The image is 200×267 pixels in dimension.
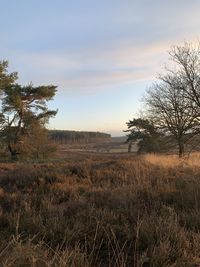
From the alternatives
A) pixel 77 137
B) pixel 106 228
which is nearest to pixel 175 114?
pixel 106 228

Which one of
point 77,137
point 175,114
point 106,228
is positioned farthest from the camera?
point 77,137

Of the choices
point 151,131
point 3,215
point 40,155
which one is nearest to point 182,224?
point 3,215

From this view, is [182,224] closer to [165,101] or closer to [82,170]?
[82,170]

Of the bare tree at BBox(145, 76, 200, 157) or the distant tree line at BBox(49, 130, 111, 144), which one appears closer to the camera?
the bare tree at BBox(145, 76, 200, 157)

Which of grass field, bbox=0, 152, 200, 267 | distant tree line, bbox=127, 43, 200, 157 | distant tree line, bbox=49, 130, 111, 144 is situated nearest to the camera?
grass field, bbox=0, 152, 200, 267

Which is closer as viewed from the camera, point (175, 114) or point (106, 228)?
point (106, 228)

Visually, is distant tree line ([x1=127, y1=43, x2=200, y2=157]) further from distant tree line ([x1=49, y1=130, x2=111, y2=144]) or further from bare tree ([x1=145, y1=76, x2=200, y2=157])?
distant tree line ([x1=49, y1=130, x2=111, y2=144])

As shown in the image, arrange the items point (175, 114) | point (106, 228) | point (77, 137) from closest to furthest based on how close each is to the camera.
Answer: point (106, 228)
point (175, 114)
point (77, 137)

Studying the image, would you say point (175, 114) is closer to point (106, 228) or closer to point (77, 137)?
point (106, 228)

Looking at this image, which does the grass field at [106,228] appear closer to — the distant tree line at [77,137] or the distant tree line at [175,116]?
the distant tree line at [175,116]

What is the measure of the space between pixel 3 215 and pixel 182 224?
3.15 metres

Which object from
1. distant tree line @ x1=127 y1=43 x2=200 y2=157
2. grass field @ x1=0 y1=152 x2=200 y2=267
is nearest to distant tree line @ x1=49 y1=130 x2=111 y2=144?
distant tree line @ x1=127 y1=43 x2=200 y2=157

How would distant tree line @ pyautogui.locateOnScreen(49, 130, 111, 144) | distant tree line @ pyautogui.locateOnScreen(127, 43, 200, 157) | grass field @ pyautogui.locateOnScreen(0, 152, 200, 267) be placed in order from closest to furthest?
grass field @ pyautogui.locateOnScreen(0, 152, 200, 267) < distant tree line @ pyautogui.locateOnScreen(127, 43, 200, 157) < distant tree line @ pyautogui.locateOnScreen(49, 130, 111, 144)

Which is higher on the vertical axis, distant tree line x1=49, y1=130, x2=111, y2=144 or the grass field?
distant tree line x1=49, y1=130, x2=111, y2=144
